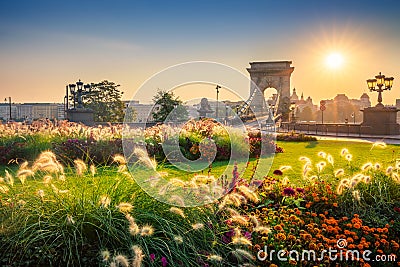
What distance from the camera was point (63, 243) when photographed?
330 centimetres

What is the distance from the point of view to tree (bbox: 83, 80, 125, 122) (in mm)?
38159

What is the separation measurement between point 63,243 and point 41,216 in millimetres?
298

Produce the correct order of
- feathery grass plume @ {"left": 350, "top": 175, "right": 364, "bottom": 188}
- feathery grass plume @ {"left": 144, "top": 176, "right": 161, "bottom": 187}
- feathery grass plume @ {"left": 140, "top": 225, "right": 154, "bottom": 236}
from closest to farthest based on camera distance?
feathery grass plume @ {"left": 140, "top": 225, "right": 154, "bottom": 236}, feathery grass plume @ {"left": 144, "top": 176, "right": 161, "bottom": 187}, feathery grass plume @ {"left": 350, "top": 175, "right": 364, "bottom": 188}

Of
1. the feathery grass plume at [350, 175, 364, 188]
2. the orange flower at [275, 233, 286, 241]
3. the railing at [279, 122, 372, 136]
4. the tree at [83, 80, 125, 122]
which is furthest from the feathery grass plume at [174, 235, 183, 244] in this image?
the tree at [83, 80, 125, 122]

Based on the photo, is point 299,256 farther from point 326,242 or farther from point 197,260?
point 197,260

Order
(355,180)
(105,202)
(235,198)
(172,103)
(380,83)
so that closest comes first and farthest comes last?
(105,202) → (235,198) → (355,180) → (172,103) → (380,83)

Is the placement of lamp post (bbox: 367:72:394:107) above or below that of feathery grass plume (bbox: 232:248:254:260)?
above

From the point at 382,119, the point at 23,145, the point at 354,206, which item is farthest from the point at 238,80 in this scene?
the point at 382,119

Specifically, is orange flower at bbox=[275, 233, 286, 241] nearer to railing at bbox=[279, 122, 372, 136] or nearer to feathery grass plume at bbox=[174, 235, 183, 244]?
feathery grass plume at bbox=[174, 235, 183, 244]

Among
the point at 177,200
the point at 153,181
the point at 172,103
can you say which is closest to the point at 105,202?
the point at 177,200

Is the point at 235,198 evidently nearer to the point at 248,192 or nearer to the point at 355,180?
the point at 248,192

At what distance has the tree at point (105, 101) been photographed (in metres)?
38.2

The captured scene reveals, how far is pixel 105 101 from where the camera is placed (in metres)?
39.6

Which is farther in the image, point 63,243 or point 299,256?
point 299,256
